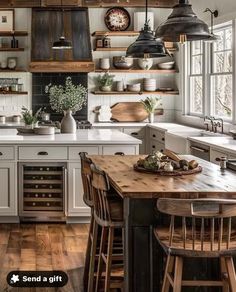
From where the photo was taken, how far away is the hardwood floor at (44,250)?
4691 millimetres

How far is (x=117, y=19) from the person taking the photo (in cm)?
1004

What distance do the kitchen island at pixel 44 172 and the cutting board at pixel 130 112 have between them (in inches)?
154

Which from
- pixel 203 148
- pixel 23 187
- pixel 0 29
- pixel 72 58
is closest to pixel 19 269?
pixel 23 187

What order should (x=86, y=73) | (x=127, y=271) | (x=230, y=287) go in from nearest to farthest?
1. (x=230, y=287)
2. (x=127, y=271)
3. (x=86, y=73)

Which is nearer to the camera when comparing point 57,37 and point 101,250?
point 101,250

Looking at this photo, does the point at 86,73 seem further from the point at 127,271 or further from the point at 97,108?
the point at 127,271

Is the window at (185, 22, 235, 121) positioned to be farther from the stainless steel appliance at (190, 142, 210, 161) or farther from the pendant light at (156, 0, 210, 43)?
the pendant light at (156, 0, 210, 43)

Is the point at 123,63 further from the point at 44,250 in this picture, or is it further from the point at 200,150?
the point at 44,250

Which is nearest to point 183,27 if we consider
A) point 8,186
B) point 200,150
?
point 200,150

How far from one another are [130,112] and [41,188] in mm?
4201

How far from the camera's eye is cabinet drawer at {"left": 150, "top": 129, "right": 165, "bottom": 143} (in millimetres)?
8594

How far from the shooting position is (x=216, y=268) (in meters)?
3.54

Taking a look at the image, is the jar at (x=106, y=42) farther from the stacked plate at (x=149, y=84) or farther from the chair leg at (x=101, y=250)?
the chair leg at (x=101, y=250)

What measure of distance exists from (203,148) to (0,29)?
4860 mm
